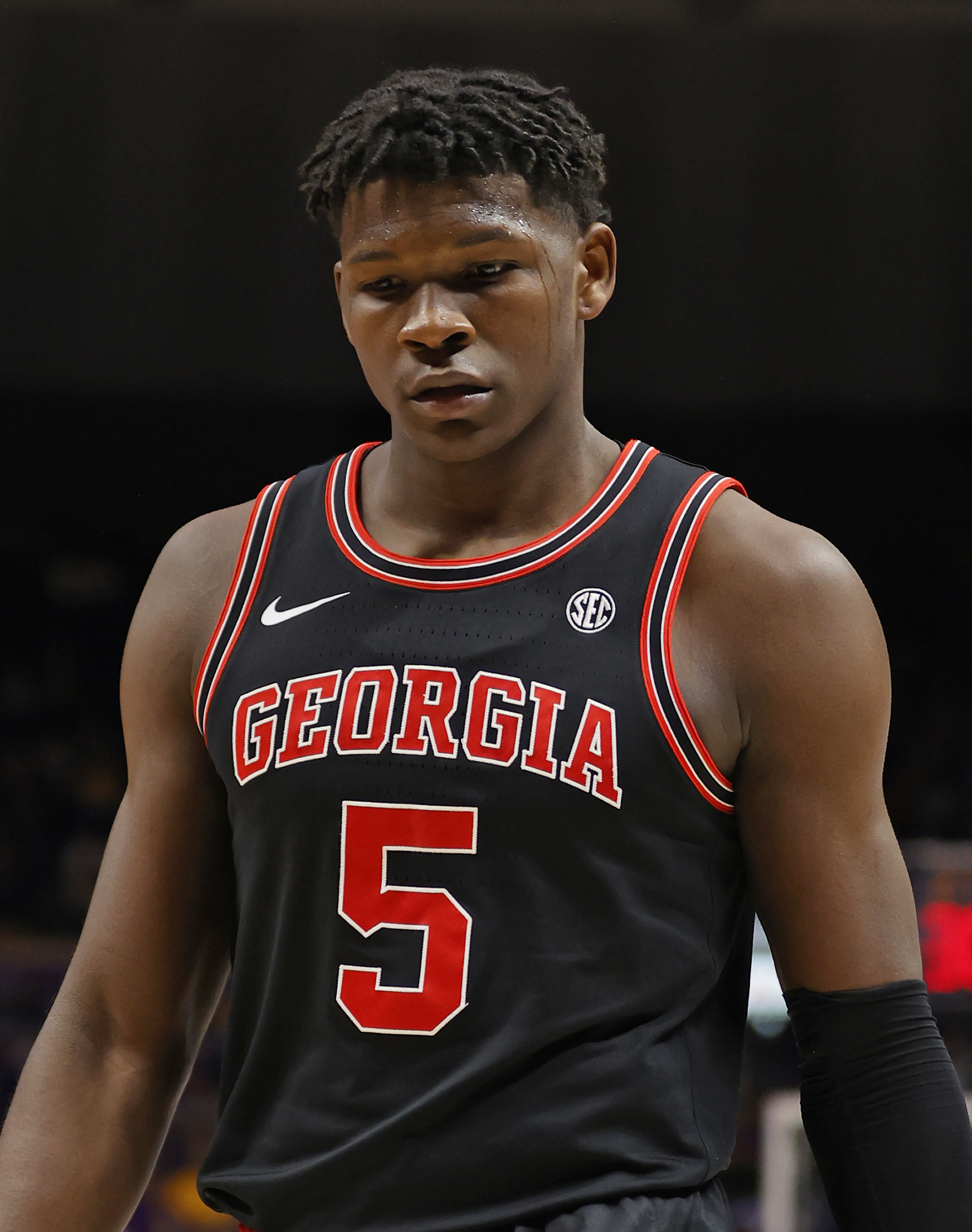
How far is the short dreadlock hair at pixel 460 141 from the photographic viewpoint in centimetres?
158

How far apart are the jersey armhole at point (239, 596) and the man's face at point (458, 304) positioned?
8.8 inches

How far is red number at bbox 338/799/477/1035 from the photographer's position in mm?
1497

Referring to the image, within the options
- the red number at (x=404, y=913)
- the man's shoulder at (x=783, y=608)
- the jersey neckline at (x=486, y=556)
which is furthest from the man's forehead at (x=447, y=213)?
the red number at (x=404, y=913)

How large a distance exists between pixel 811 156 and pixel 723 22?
919 mm

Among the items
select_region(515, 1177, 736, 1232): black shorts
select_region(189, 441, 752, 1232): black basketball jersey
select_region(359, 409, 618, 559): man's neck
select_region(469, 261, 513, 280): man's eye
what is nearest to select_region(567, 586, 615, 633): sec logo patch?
select_region(189, 441, 752, 1232): black basketball jersey

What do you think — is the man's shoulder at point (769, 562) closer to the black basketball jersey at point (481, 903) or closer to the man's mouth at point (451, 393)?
the black basketball jersey at point (481, 903)

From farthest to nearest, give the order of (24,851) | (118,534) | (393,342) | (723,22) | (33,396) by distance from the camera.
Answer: (118,534) → (24,851) → (33,396) → (723,22) → (393,342)

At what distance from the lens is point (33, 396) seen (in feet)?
28.9

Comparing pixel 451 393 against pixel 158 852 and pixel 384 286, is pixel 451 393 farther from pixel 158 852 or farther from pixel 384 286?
pixel 158 852

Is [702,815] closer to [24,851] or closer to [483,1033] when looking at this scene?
[483,1033]

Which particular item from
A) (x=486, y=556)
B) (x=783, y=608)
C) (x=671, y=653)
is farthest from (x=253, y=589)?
(x=783, y=608)

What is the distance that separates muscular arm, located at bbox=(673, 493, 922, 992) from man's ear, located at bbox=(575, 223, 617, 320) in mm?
319

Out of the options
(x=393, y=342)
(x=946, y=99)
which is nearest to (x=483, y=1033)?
(x=393, y=342)

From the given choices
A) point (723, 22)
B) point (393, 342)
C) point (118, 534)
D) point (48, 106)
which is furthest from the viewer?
point (118, 534)
